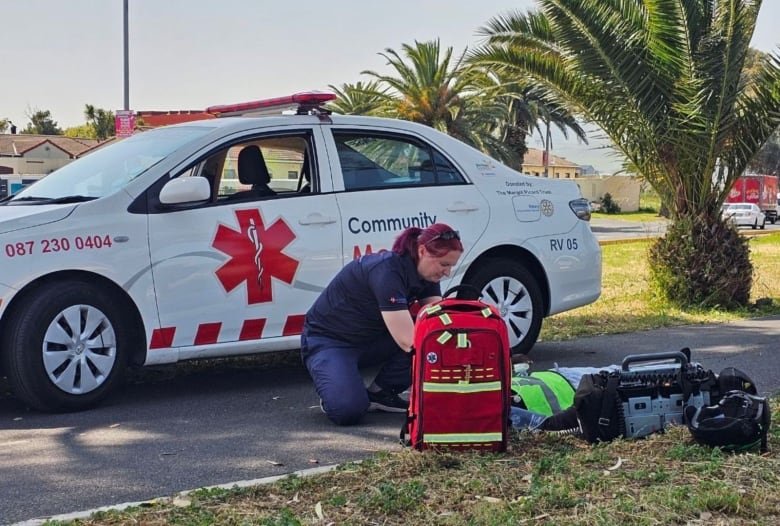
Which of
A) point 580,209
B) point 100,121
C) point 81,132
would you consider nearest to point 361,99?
point 580,209

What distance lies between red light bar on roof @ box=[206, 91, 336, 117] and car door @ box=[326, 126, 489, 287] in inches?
9.4

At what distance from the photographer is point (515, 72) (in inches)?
480

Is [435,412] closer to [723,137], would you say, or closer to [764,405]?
[764,405]

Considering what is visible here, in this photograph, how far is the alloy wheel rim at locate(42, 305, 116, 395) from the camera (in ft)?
19.3

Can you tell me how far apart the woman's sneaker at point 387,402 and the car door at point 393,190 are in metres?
1.22

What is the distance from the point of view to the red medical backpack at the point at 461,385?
4.79 meters

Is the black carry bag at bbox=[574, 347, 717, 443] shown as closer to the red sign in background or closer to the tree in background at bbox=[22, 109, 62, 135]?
the red sign in background

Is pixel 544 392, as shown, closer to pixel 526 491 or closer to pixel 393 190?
pixel 526 491

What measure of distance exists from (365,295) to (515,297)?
2.13 m

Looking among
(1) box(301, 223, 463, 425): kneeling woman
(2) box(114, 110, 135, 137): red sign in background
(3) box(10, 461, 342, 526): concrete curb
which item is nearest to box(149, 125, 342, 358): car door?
(1) box(301, 223, 463, 425): kneeling woman

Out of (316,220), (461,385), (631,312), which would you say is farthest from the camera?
(631,312)

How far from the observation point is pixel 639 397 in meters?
5.05

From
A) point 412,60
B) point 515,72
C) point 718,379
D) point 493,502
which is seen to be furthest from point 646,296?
point 412,60

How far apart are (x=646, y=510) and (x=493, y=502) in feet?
1.85
